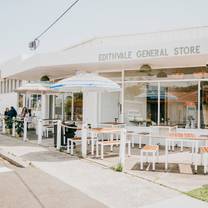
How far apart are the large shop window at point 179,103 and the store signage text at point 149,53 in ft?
Result: 6.87

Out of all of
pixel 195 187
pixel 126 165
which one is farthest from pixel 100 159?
pixel 195 187

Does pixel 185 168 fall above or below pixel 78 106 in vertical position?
below

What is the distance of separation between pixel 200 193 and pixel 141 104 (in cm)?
777

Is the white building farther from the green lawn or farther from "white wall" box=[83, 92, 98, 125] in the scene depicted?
the green lawn

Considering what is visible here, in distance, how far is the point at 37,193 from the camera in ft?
18.9

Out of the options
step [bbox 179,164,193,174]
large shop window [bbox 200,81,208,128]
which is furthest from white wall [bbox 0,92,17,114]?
step [bbox 179,164,193,174]

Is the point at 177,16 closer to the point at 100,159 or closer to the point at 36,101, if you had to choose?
the point at 100,159

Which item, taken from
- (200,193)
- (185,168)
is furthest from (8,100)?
(200,193)

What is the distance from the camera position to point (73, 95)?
16312 mm

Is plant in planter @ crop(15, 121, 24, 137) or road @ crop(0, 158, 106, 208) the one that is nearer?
road @ crop(0, 158, 106, 208)

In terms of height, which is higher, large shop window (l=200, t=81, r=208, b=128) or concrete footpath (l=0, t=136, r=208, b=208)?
large shop window (l=200, t=81, r=208, b=128)

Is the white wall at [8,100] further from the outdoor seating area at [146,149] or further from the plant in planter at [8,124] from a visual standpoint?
the outdoor seating area at [146,149]

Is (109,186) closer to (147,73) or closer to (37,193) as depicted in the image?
(37,193)

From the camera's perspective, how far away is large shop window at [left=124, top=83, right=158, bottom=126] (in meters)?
12.9
